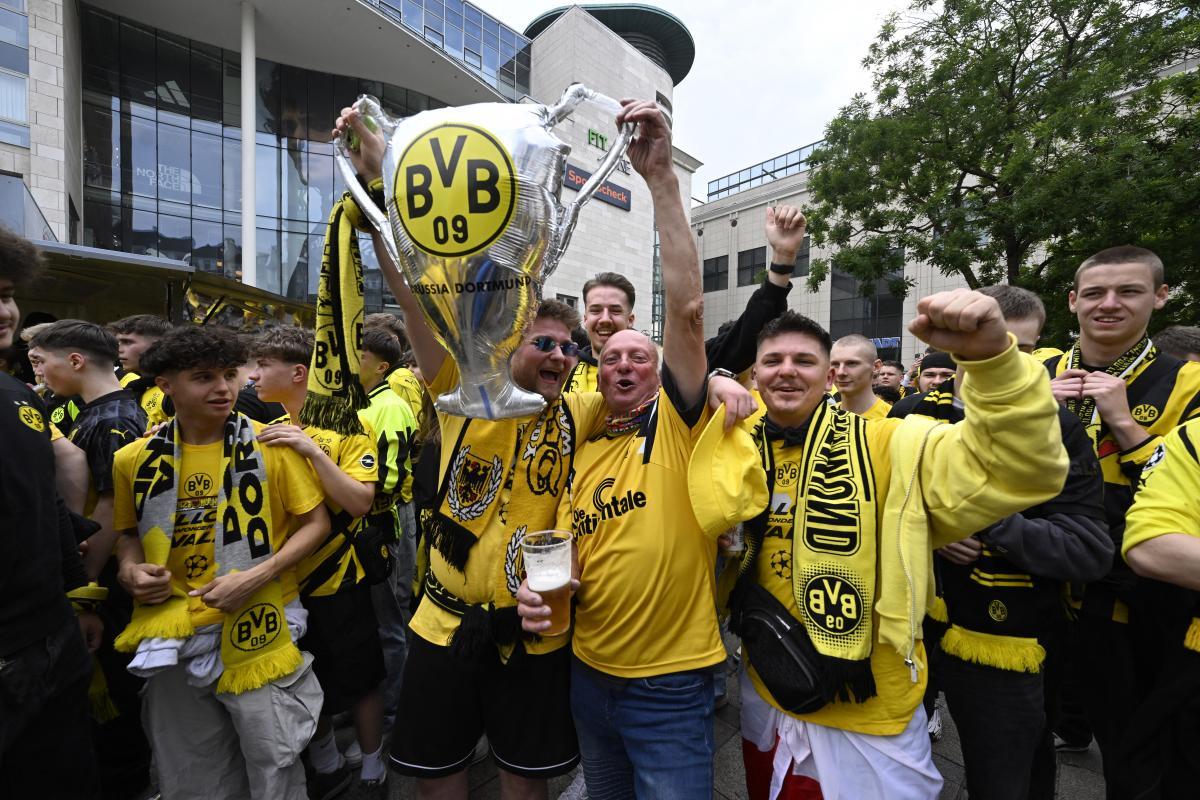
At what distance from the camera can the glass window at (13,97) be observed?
12.8 metres

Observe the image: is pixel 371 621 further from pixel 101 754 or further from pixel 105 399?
pixel 105 399

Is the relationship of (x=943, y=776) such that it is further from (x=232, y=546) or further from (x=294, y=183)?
(x=294, y=183)

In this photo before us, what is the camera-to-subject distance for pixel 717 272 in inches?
1227

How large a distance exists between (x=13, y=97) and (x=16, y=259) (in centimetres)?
1783

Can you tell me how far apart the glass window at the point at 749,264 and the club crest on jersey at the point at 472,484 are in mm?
28569

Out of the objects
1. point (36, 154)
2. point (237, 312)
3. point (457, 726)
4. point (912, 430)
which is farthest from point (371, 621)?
point (36, 154)

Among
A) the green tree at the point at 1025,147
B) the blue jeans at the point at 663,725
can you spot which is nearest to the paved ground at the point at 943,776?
the blue jeans at the point at 663,725

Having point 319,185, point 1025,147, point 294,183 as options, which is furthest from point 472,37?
point 1025,147

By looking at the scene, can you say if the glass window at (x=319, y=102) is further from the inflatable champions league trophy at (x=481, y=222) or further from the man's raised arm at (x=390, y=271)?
the inflatable champions league trophy at (x=481, y=222)

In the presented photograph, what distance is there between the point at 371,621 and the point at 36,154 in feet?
58.6

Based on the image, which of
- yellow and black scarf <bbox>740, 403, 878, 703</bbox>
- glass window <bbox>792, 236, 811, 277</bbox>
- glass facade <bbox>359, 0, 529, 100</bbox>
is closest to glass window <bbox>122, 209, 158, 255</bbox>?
glass facade <bbox>359, 0, 529, 100</bbox>

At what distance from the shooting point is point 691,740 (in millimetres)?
1683

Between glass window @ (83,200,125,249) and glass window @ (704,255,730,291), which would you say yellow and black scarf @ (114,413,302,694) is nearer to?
glass window @ (83,200,125,249)

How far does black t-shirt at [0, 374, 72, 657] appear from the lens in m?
1.67
